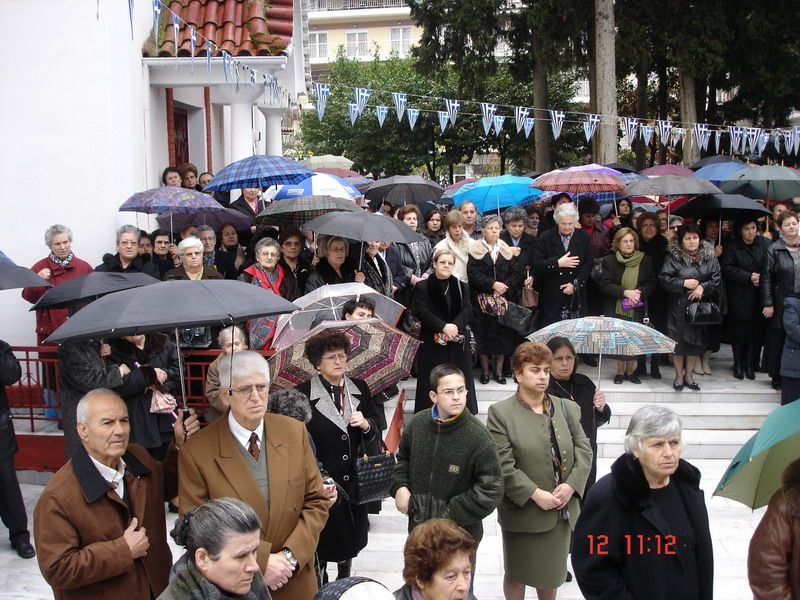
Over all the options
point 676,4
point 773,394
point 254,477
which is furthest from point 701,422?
point 676,4

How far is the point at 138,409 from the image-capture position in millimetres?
6516

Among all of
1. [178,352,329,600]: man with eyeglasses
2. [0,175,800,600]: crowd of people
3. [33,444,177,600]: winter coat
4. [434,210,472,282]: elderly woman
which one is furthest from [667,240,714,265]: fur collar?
[33,444,177,600]: winter coat

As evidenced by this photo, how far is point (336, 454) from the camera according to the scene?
5367 mm

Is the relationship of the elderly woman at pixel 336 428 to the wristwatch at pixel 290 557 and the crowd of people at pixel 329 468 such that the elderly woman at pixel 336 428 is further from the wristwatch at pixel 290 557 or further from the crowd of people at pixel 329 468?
the wristwatch at pixel 290 557

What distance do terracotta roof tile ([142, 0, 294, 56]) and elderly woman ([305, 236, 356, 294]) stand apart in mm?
4288

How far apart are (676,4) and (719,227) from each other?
12896 millimetres

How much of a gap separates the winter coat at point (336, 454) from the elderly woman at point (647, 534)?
185 cm

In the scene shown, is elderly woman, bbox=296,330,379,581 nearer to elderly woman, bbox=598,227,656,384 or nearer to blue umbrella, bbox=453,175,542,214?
elderly woman, bbox=598,227,656,384

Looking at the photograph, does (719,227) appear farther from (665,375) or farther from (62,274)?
(62,274)

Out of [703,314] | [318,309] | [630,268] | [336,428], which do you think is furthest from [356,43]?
[336,428]

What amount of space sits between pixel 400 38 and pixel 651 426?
5720 cm

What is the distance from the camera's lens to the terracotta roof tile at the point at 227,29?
37.5 feet

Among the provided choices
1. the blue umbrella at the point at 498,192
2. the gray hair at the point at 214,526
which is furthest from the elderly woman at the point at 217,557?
the blue umbrella at the point at 498,192

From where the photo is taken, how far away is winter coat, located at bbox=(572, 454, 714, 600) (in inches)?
151
